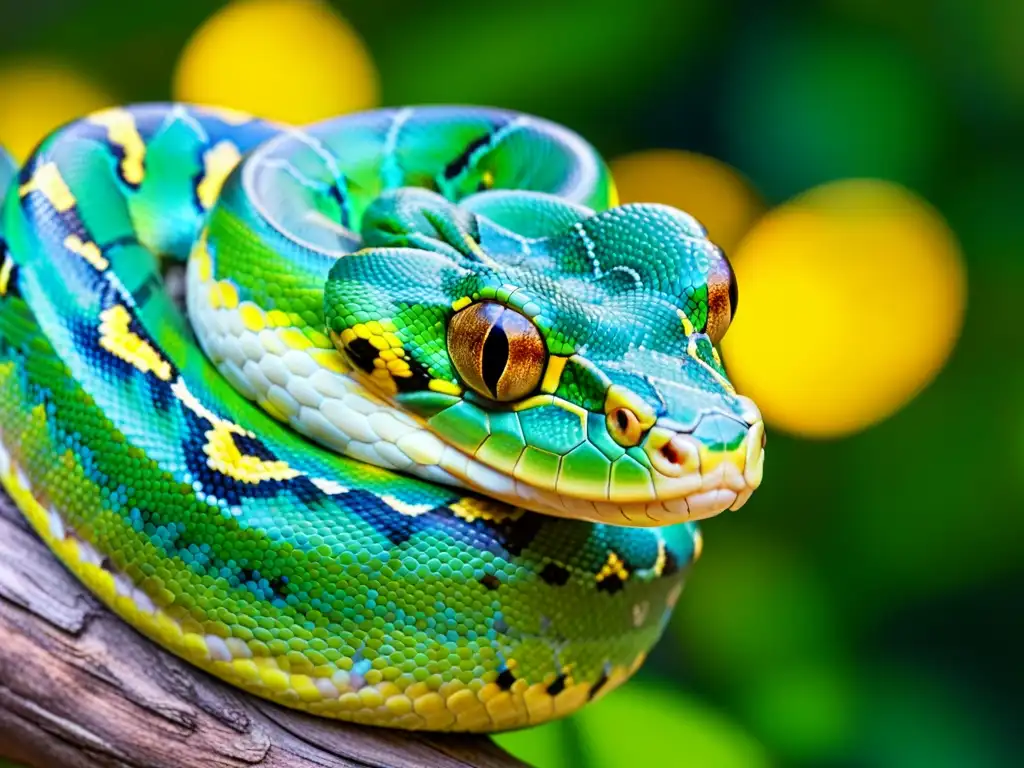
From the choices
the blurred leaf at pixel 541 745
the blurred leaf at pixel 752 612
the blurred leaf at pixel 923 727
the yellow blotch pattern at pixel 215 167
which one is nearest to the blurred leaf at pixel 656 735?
the blurred leaf at pixel 541 745

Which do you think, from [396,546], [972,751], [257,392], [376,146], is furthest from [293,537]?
[972,751]

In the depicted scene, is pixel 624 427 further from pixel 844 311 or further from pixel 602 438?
pixel 844 311

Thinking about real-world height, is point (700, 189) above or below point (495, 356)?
below

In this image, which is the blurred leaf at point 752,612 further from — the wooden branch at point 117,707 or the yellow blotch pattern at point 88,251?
the yellow blotch pattern at point 88,251

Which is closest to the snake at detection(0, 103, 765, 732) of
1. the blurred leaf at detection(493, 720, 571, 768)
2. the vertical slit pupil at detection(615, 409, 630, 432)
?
the vertical slit pupil at detection(615, 409, 630, 432)

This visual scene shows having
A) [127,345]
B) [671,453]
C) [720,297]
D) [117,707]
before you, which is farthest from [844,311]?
[117,707]
